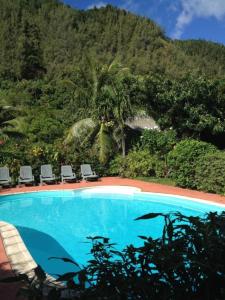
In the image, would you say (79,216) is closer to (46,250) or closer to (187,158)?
(46,250)

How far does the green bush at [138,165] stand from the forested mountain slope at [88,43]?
27284 millimetres

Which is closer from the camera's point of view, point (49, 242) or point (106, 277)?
point (106, 277)

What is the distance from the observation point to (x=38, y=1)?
211 ft

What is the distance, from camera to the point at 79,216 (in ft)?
41.2

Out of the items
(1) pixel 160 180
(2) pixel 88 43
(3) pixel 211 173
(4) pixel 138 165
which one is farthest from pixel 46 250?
(2) pixel 88 43

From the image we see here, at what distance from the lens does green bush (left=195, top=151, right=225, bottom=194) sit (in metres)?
13.2

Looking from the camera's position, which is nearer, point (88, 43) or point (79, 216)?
point (79, 216)

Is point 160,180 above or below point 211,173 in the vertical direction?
below

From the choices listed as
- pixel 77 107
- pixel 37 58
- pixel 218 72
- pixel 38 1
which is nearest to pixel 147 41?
pixel 218 72

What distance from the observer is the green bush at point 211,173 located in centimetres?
1319

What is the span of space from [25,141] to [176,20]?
23400 millimetres

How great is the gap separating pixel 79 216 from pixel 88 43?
4895 centimetres

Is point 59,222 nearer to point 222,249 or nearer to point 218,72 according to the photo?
point 222,249

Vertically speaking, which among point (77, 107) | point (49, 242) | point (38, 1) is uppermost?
point (38, 1)
